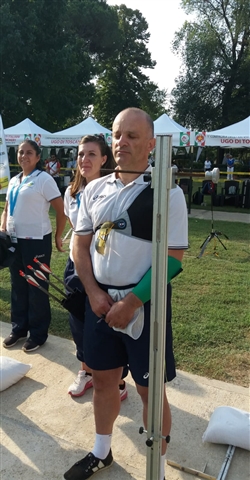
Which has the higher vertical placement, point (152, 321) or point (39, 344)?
point (152, 321)

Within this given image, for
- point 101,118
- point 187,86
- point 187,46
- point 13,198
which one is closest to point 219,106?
point 187,86

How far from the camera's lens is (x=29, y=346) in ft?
11.7

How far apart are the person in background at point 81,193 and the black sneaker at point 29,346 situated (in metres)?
0.71

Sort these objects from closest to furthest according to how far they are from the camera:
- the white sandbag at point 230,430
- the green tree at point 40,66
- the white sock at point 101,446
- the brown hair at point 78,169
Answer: the white sock at point 101,446, the white sandbag at point 230,430, the brown hair at point 78,169, the green tree at point 40,66

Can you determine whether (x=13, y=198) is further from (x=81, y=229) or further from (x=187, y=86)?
(x=187, y=86)

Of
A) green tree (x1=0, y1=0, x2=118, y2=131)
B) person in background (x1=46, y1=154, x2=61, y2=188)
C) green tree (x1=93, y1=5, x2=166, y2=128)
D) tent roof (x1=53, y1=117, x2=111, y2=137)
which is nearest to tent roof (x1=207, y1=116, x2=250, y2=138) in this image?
tent roof (x1=53, y1=117, x2=111, y2=137)

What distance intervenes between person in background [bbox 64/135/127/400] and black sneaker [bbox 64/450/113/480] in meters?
0.60

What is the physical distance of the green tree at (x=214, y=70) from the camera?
108ft

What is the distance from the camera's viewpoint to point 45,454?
2357mm

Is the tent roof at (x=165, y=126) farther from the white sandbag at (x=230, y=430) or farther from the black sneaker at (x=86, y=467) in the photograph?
the black sneaker at (x=86, y=467)

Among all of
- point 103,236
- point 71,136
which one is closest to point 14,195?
point 103,236

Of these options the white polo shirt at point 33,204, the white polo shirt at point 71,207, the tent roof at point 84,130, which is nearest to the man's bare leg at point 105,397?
the white polo shirt at point 71,207

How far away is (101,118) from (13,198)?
42151 mm

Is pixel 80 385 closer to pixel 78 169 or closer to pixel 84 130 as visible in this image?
pixel 78 169
